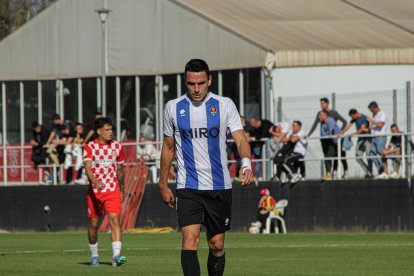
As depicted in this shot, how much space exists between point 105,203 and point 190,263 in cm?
729

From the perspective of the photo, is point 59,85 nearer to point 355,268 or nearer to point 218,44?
point 218,44

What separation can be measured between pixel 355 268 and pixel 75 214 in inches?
696

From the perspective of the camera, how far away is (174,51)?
39.6m

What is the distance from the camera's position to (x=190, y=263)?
39.4 feet

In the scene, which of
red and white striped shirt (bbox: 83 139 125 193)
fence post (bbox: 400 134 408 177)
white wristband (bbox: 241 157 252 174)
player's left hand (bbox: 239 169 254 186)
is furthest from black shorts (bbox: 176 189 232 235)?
fence post (bbox: 400 134 408 177)

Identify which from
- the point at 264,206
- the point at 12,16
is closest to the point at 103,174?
the point at 264,206

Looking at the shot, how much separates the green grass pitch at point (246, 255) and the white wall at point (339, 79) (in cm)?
915

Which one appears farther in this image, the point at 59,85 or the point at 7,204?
the point at 59,85

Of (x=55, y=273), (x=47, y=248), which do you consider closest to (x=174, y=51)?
(x=47, y=248)

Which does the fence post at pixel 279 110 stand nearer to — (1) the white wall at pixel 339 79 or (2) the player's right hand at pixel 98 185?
(1) the white wall at pixel 339 79

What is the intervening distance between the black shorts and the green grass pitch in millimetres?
4113

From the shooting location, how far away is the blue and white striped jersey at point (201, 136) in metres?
12.1

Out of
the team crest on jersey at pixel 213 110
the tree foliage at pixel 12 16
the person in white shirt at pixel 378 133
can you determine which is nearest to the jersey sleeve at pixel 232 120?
the team crest on jersey at pixel 213 110

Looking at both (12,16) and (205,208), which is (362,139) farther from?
(12,16)
